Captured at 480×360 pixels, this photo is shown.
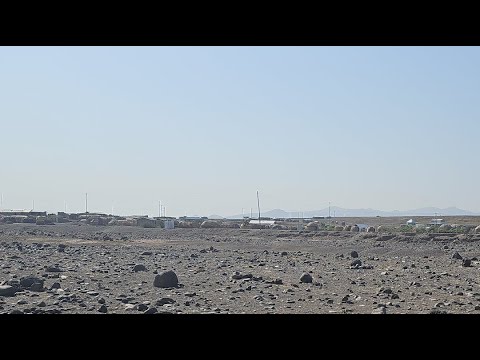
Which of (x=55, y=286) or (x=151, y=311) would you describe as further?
(x=55, y=286)

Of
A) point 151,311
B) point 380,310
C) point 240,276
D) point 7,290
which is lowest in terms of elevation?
point 380,310

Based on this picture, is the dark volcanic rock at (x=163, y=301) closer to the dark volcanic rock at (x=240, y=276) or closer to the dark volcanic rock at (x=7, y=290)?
the dark volcanic rock at (x=7, y=290)

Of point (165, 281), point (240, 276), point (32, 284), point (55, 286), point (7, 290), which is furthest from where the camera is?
point (240, 276)

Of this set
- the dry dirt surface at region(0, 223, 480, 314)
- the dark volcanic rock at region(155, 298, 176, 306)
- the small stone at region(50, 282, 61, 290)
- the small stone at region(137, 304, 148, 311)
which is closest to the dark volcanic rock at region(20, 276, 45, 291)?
the dry dirt surface at region(0, 223, 480, 314)

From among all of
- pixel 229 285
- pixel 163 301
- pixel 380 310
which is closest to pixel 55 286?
pixel 163 301

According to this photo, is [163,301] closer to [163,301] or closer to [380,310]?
[163,301]

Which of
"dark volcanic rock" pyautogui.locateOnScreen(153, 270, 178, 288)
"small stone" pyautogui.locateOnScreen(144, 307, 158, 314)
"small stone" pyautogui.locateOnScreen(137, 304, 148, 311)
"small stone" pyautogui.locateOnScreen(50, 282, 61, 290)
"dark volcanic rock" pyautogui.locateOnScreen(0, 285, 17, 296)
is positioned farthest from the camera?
"dark volcanic rock" pyautogui.locateOnScreen(153, 270, 178, 288)

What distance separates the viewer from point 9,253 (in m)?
20.6

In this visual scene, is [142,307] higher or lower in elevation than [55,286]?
lower

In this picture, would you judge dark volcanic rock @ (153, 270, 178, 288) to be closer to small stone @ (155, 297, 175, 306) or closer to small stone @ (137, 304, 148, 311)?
small stone @ (155, 297, 175, 306)
